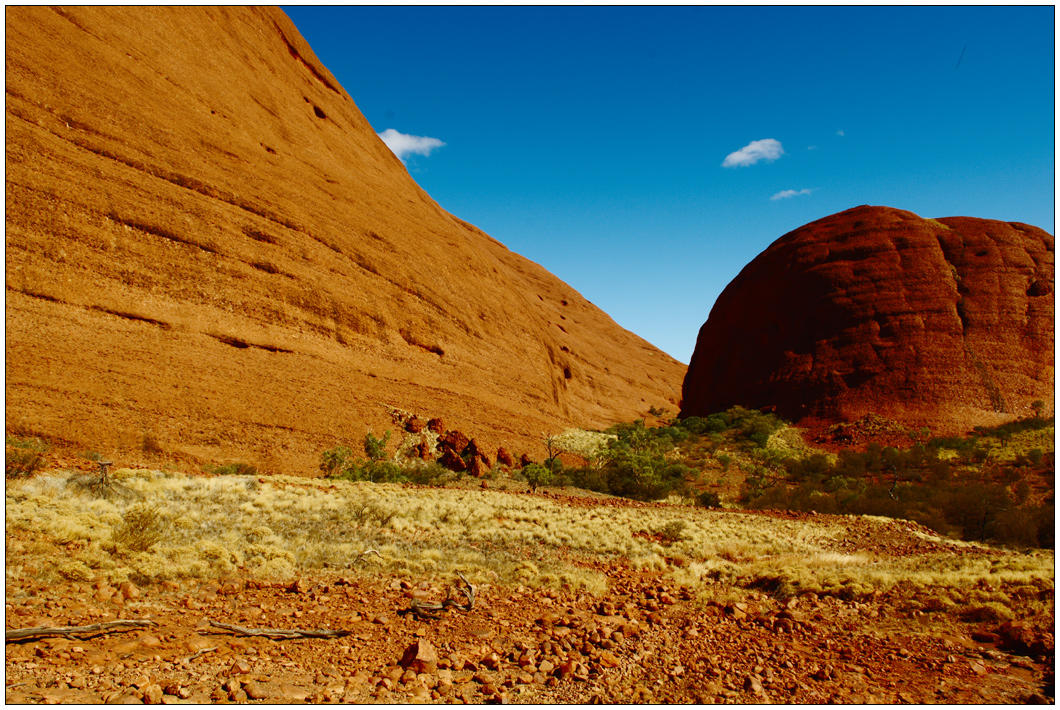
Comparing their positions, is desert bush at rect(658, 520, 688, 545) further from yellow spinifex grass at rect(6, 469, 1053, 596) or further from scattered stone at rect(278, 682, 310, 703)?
scattered stone at rect(278, 682, 310, 703)

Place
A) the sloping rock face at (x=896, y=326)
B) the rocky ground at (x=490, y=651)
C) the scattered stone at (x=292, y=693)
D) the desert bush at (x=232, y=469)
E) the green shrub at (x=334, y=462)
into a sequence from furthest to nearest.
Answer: the sloping rock face at (x=896, y=326), the green shrub at (x=334, y=462), the desert bush at (x=232, y=469), the rocky ground at (x=490, y=651), the scattered stone at (x=292, y=693)

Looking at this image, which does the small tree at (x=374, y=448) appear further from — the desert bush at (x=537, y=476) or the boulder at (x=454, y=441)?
the desert bush at (x=537, y=476)

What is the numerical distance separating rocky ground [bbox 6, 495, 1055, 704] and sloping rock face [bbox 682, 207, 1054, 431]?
3038 centimetres

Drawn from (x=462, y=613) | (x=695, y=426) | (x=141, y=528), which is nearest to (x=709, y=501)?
(x=462, y=613)

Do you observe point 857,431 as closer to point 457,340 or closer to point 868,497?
point 868,497

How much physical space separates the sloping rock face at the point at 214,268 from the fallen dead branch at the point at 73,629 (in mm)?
13137

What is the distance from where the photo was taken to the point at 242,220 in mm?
22359

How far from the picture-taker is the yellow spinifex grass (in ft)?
20.8

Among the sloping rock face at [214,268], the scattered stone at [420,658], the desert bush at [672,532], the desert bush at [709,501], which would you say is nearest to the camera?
the scattered stone at [420,658]

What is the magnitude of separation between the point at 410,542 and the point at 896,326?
36.7 metres

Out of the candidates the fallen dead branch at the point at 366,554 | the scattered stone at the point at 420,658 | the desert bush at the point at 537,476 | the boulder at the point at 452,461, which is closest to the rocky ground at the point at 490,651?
the scattered stone at the point at 420,658

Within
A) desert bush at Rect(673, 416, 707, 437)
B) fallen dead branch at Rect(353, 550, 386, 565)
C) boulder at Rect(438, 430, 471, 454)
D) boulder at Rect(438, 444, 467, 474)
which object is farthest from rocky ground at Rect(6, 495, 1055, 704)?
desert bush at Rect(673, 416, 707, 437)

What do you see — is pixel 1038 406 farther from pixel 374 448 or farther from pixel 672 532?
pixel 374 448

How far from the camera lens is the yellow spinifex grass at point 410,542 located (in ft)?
20.8
